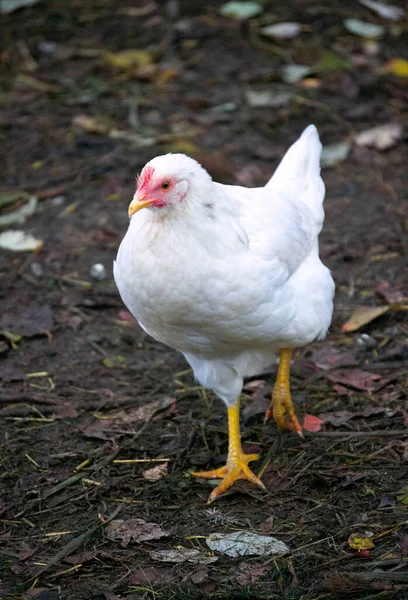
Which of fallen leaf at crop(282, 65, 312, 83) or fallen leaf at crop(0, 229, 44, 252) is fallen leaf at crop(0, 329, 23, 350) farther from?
fallen leaf at crop(282, 65, 312, 83)

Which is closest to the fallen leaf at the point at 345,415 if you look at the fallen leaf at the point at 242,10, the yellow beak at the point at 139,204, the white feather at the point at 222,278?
the white feather at the point at 222,278

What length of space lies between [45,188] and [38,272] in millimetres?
1098

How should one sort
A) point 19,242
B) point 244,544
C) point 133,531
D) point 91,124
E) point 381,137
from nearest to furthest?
point 244,544 → point 133,531 → point 19,242 → point 381,137 → point 91,124

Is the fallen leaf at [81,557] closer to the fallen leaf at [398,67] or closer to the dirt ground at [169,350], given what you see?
the dirt ground at [169,350]

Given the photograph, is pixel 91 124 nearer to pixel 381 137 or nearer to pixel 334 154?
pixel 334 154

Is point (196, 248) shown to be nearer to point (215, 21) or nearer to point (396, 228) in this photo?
point (396, 228)

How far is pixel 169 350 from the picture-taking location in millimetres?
4746

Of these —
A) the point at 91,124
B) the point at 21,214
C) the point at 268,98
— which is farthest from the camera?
the point at 268,98

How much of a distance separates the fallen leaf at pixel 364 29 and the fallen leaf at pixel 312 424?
4.91 m

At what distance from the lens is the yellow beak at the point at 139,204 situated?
3.07m

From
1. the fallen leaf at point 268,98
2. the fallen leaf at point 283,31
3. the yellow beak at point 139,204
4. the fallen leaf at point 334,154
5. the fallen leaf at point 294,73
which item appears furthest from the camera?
the fallen leaf at point 283,31

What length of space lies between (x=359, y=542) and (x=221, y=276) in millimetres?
1150

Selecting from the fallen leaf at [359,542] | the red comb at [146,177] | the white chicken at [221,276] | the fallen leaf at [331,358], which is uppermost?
the red comb at [146,177]

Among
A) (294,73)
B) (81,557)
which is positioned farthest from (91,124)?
(81,557)
